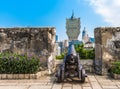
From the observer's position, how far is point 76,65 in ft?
23.0

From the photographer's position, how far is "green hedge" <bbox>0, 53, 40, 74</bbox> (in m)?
7.83

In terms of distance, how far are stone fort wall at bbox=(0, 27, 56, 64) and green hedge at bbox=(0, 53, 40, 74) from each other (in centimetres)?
100

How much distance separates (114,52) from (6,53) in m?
4.58

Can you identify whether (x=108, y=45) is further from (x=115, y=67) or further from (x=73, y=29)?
(x=73, y=29)

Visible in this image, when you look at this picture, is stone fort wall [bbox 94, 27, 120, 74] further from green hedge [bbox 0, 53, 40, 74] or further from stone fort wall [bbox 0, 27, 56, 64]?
green hedge [bbox 0, 53, 40, 74]

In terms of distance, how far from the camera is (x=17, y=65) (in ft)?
25.7

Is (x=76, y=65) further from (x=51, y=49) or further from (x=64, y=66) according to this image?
(x=51, y=49)

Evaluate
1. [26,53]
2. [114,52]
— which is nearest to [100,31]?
[114,52]

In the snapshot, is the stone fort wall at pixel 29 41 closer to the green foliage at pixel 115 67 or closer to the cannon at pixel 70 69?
the cannon at pixel 70 69

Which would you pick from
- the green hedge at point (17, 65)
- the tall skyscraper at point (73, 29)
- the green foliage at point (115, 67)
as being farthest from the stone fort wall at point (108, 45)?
the tall skyscraper at point (73, 29)

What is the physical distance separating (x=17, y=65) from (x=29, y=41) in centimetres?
156

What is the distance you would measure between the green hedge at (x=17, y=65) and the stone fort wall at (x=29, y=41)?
3.27 ft

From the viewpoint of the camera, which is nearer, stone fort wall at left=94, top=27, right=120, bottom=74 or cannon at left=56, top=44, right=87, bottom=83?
cannon at left=56, top=44, right=87, bottom=83

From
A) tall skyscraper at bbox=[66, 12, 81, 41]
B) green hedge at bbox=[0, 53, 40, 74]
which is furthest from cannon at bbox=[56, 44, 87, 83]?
tall skyscraper at bbox=[66, 12, 81, 41]
